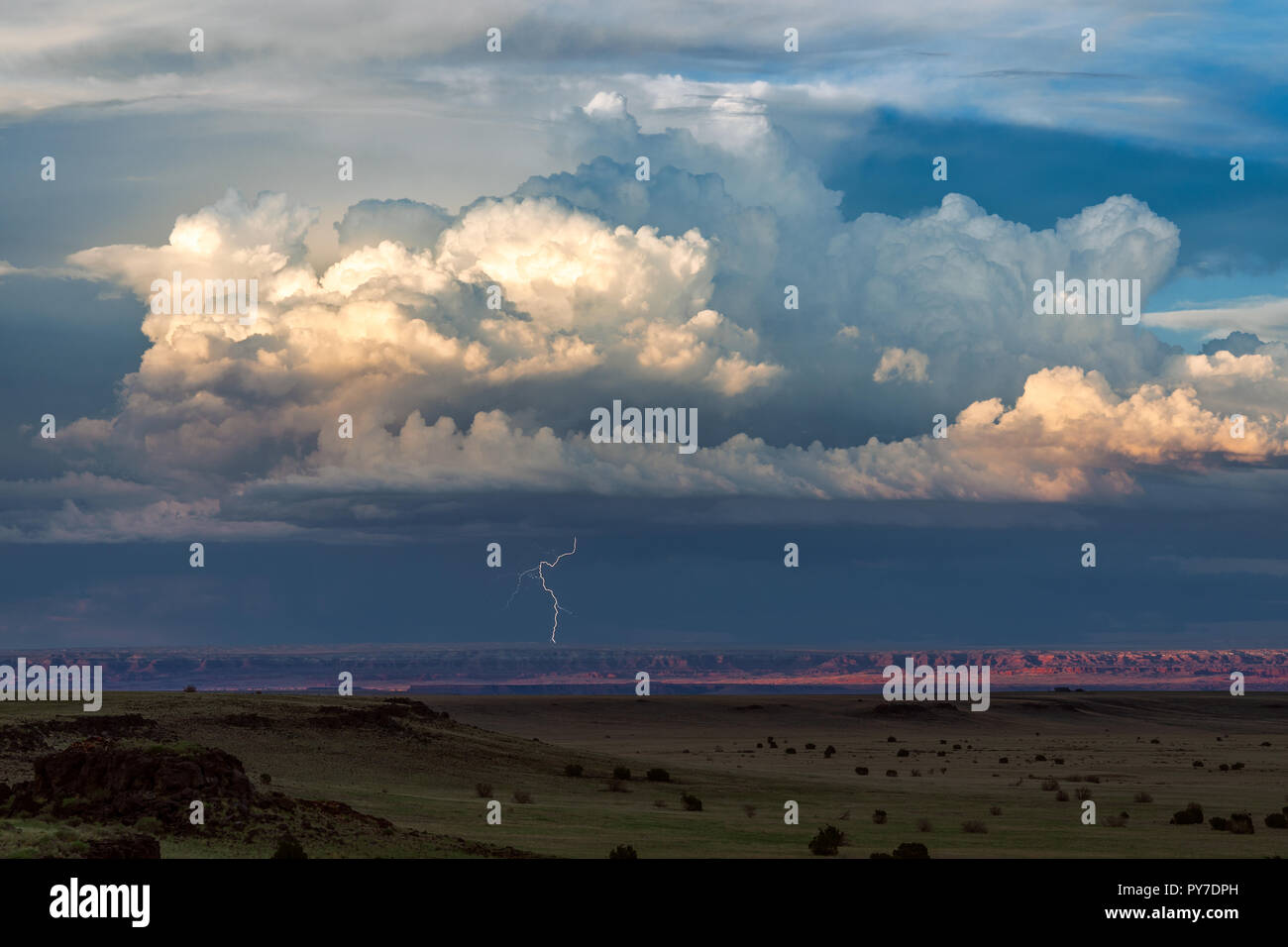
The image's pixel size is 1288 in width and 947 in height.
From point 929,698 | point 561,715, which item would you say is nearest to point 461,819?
point 561,715

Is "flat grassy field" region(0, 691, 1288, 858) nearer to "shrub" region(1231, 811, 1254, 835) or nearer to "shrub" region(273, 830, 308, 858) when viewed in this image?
"shrub" region(1231, 811, 1254, 835)

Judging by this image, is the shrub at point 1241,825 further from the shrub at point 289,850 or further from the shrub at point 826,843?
the shrub at point 289,850

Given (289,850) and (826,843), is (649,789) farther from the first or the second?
(289,850)

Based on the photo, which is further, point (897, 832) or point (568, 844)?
point (897, 832)


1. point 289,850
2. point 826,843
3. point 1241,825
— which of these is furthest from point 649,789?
point 289,850

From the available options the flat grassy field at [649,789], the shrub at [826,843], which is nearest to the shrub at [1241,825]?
the flat grassy field at [649,789]

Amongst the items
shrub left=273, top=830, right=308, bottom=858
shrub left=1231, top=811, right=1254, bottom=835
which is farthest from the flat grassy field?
shrub left=273, top=830, right=308, bottom=858

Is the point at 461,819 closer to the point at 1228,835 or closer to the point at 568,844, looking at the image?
the point at 568,844
